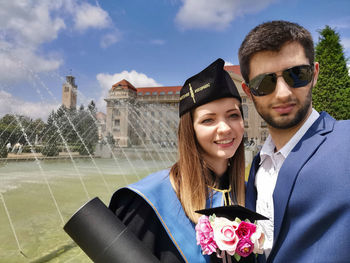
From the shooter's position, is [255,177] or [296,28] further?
[255,177]

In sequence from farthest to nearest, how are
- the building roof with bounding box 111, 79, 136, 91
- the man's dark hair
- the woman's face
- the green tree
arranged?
1. the building roof with bounding box 111, 79, 136, 91
2. the green tree
3. the woman's face
4. the man's dark hair

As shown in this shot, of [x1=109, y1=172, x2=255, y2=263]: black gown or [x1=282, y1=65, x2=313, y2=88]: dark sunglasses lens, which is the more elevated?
[x1=282, y1=65, x2=313, y2=88]: dark sunglasses lens

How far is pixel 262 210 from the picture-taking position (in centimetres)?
186

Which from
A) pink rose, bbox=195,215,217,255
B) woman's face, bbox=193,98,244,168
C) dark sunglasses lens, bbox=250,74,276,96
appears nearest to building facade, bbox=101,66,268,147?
woman's face, bbox=193,98,244,168

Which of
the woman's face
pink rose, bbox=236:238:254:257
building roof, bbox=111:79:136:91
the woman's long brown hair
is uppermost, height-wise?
building roof, bbox=111:79:136:91

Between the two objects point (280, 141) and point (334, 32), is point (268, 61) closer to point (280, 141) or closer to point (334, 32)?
point (280, 141)

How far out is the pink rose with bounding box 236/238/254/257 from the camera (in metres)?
1.56

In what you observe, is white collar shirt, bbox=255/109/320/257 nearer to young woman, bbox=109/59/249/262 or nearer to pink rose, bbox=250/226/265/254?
pink rose, bbox=250/226/265/254

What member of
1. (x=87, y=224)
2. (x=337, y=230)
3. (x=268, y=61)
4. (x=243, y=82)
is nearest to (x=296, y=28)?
(x=268, y=61)

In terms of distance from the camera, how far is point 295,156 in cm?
159

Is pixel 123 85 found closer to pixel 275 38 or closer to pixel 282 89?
pixel 275 38

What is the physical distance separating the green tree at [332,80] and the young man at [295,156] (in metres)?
16.7

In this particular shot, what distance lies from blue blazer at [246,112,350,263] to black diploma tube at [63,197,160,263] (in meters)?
0.75

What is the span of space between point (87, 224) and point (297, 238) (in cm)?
113
